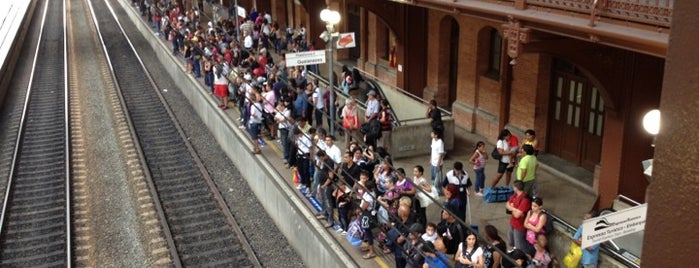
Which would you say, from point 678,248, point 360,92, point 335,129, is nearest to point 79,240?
point 335,129

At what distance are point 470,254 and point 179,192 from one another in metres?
8.94

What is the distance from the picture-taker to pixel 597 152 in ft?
42.7

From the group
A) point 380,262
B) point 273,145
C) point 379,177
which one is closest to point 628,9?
point 379,177

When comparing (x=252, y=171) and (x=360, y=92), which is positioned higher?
(x=360, y=92)

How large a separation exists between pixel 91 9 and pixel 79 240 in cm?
3943

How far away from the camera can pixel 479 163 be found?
12023 millimetres

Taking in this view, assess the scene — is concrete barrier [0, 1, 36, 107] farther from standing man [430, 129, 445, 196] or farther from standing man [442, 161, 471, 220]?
standing man [442, 161, 471, 220]

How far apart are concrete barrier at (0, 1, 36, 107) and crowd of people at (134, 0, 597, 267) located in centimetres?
1032

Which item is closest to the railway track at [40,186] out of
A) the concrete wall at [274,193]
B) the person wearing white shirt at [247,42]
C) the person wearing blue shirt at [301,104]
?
the concrete wall at [274,193]

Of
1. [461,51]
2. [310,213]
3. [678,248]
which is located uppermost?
[678,248]

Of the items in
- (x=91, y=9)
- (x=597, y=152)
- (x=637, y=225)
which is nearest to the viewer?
(x=637, y=225)

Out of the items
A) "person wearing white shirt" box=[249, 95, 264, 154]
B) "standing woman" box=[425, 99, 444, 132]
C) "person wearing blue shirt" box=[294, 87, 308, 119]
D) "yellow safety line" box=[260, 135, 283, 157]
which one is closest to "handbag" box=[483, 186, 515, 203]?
"standing woman" box=[425, 99, 444, 132]

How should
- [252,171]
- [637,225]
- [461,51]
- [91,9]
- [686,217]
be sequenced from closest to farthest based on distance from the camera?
1. [686,217]
2. [637,225]
3. [252,171]
4. [461,51]
5. [91,9]

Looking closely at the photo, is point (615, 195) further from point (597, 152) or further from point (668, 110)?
point (668, 110)
